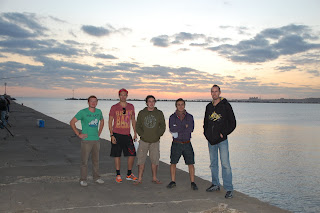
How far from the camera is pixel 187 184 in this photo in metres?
6.96

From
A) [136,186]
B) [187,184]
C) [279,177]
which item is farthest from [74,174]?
[279,177]

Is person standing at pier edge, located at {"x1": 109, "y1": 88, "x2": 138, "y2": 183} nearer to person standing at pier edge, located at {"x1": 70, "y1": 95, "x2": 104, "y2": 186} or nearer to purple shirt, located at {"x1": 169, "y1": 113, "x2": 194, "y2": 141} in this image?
person standing at pier edge, located at {"x1": 70, "y1": 95, "x2": 104, "y2": 186}

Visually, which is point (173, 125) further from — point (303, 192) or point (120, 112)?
point (303, 192)

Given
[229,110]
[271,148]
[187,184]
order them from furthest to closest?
[271,148], [187,184], [229,110]

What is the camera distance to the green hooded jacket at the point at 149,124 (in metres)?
6.61

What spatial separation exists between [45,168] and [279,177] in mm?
9360

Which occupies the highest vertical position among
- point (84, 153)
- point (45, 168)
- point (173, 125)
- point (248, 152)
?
point (173, 125)

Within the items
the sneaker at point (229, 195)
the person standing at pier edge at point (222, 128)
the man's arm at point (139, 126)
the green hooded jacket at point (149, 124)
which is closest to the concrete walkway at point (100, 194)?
the sneaker at point (229, 195)

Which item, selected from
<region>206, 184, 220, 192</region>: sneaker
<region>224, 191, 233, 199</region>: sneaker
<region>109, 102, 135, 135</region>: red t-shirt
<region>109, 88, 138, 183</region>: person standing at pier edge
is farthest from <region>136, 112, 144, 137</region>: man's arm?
<region>224, 191, 233, 199</region>: sneaker

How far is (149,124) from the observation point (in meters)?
6.62

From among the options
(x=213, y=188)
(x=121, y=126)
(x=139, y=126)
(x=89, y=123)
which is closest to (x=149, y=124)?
(x=139, y=126)

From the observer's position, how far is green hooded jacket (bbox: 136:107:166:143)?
661 centimetres

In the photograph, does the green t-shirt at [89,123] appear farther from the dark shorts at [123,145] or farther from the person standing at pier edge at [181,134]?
the person standing at pier edge at [181,134]

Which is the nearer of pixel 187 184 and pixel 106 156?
pixel 187 184
